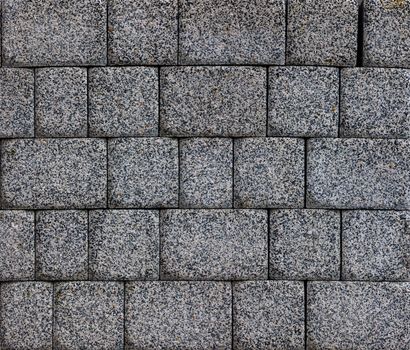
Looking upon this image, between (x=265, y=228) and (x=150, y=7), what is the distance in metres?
1.56

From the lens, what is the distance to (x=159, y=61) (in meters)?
4.11

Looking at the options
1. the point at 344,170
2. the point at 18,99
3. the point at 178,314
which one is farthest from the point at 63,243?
the point at 344,170

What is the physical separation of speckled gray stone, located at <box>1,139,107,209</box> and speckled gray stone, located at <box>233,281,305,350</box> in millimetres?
1098

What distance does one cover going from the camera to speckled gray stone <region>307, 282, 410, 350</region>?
4117 mm

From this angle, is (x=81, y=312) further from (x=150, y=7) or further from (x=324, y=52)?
(x=324, y=52)

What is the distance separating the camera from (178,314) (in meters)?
4.12

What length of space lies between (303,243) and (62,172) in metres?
1.59

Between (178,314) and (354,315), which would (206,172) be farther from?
(354,315)

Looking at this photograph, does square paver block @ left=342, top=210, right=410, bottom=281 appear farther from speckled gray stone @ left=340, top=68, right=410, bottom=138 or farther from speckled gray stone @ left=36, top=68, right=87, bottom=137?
speckled gray stone @ left=36, top=68, right=87, bottom=137

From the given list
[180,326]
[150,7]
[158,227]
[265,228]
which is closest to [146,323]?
[180,326]

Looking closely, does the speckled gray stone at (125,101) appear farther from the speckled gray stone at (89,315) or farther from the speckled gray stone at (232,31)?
the speckled gray stone at (89,315)

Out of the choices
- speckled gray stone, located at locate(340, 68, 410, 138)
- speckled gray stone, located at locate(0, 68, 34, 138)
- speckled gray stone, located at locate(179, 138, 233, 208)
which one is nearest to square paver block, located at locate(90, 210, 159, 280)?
speckled gray stone, located at locate(179, 138, 233, 208)

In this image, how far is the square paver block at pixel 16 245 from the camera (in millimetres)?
4137

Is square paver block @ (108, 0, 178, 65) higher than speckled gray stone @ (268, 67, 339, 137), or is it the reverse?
square paver block @ (108, 0, 178, 65)
